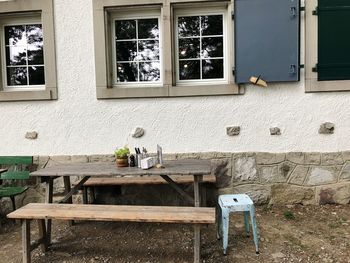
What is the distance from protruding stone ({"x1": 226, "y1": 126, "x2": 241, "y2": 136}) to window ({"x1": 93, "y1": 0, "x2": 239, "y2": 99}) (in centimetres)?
48

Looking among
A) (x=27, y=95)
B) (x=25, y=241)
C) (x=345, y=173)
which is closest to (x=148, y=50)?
(x=27, y=95)

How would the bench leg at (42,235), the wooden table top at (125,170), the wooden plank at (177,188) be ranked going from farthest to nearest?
1. the wooden plank at (177,188)
2. the bench leg at (42,235)
3. the wooden table top at (125,170)

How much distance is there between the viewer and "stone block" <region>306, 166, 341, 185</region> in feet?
14.3

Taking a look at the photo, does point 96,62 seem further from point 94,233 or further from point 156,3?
point 94,233

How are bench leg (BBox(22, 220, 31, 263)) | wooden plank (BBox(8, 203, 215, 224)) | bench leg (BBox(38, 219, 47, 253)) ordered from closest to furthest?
wooden plank (BBox(8, 203, 215, 224))
bench leg (BBox(22, 220, 31, 263))
bench leg (BBox(38, 219, 47, 253))

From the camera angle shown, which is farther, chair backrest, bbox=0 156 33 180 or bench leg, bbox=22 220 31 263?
chair backrest, bbox=0 156 33 180

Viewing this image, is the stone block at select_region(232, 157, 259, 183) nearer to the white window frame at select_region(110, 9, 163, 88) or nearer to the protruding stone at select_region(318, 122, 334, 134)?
the protruding stone at select_region(318, 122, 334, 134)

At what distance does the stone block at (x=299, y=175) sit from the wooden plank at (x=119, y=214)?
1.92 m

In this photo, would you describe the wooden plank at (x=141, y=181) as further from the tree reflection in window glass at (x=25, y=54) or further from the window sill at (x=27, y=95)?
the tree reflection in window glass at (x=25, y=54)

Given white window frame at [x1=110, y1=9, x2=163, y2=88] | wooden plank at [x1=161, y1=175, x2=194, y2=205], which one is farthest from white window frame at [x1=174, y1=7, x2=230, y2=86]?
wooden plank at [x1=161, y1=175, x2=194, y2=205]

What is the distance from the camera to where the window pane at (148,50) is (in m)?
4.65

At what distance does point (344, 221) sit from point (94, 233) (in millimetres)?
2962

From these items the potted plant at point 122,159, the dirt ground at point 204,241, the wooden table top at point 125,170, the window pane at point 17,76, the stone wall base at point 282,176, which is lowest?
the dirt ground at point 204,241

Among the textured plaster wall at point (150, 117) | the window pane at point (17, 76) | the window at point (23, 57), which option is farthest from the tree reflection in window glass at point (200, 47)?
the window pane at point (17, 76)
